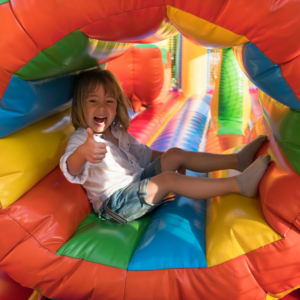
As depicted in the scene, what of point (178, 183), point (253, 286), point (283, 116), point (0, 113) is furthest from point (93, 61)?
point (253, 286)

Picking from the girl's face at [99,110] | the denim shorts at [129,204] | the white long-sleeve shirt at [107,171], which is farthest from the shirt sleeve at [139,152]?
the denim shorts at [129,204]

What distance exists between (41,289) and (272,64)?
0.85 m

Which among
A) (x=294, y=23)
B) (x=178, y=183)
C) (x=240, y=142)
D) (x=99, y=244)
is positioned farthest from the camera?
(x=240, y=142)

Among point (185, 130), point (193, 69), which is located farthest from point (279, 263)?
point (193, 69)

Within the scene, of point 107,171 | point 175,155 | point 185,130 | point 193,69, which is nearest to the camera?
point 107,171

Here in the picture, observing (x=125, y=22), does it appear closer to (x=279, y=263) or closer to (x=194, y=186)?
(x=194, y=186)

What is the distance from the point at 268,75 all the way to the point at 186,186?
0.44m

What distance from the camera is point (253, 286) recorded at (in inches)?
31.4

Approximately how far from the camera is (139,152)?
1380 millimetres

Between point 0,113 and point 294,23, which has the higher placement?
point 294,23

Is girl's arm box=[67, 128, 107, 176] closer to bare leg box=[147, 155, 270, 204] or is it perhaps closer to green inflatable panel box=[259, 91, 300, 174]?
bare leg box=[147, 155, 270, 204]

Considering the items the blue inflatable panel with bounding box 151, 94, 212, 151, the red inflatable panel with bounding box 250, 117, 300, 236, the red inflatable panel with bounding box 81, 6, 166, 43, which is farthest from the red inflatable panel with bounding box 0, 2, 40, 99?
the blue inflatable panel with bounding box 151, 94, 212, 151

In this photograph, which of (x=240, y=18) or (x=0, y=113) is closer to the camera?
(x=240, y=18)

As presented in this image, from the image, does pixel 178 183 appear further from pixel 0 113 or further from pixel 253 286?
pixel 0 113
